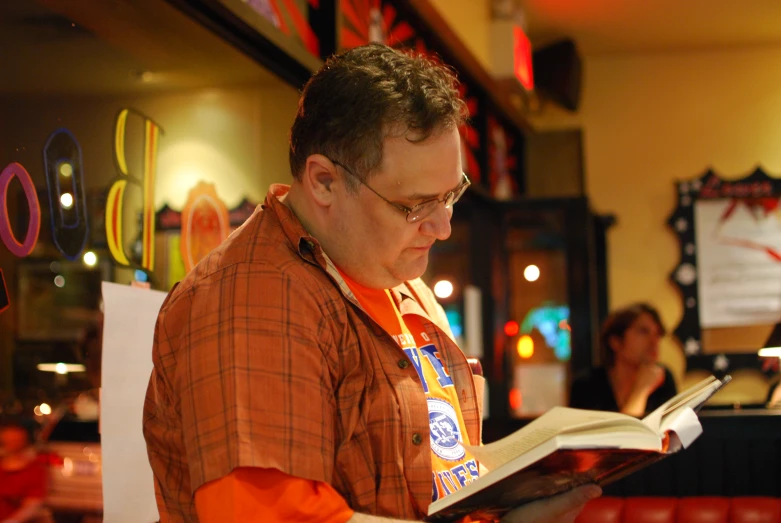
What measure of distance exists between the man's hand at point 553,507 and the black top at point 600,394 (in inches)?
118

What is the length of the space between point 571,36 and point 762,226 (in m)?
1.87

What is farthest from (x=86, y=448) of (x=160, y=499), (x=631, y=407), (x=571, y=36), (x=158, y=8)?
(x=571, y=36)

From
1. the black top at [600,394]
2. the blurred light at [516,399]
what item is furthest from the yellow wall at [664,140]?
the black top at [600,394]

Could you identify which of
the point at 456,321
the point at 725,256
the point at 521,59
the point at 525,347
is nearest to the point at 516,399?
the point at 525,347

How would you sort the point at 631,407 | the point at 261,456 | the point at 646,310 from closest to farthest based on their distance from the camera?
the point at 261,456 < the point at 631,407 < the point at 646,310

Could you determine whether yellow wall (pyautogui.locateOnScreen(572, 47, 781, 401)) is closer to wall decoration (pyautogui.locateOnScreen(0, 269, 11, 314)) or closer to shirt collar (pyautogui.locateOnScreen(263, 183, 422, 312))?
shirt collar (pyautogui.locateOnScreen(263, 183, 422, 312))

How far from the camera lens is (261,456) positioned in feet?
3.66

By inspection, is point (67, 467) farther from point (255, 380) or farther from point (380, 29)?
point (380, 29)

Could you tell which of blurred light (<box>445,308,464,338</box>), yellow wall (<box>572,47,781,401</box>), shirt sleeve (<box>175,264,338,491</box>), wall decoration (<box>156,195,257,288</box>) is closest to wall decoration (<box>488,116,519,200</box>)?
yellow wall (<box>572,47,781,401</box>)

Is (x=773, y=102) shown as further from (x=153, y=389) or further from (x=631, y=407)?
(x=153, y=389)

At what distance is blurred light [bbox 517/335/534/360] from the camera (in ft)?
18.7

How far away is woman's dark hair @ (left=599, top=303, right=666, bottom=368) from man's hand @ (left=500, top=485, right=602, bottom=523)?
330cm

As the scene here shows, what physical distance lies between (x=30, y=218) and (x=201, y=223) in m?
0.65

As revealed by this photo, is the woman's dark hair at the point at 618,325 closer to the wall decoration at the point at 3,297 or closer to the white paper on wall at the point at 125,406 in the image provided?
the white paper on wall at the point at 125,406
